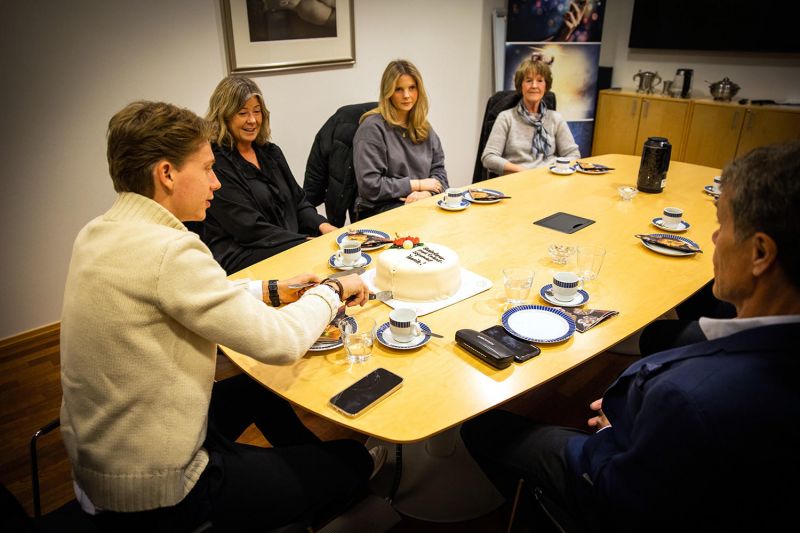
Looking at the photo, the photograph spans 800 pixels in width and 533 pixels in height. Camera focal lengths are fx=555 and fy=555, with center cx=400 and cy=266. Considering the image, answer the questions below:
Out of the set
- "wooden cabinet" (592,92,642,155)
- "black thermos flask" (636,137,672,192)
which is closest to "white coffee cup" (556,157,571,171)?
"black thermos flask" (636,137,672,192)

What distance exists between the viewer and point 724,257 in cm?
109

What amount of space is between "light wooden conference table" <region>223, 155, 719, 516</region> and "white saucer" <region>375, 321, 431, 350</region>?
2 cm

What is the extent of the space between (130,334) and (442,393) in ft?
2.33

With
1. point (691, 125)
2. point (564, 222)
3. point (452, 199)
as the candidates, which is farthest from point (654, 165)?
point (691, 125)

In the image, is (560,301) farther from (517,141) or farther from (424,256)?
(517,141)

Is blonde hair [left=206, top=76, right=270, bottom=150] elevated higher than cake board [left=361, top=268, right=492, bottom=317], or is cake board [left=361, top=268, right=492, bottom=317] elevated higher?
blonde hair [left=206, top=76, right=270, bottom=150]

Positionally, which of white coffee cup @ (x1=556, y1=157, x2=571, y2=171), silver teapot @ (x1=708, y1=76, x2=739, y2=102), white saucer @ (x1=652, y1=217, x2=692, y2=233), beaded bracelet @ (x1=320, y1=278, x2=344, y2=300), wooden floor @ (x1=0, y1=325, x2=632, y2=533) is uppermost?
silver teapot @ (x1=708, y1=76, x2=739, y2=102)

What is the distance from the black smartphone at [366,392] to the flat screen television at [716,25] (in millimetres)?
5001

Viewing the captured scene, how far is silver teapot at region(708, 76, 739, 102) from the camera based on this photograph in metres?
4.86

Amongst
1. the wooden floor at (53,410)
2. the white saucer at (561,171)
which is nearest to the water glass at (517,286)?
the wooden floor at (53,410)

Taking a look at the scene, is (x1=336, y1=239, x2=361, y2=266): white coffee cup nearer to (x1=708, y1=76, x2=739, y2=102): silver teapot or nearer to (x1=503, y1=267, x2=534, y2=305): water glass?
(x1=503, y1=267, x2=534, y2=305): water glass

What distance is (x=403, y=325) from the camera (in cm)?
151

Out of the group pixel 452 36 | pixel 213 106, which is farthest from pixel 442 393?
pixel 452 36

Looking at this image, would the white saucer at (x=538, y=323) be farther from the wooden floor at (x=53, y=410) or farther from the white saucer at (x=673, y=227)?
the white saucer at (x=673, y=227)
